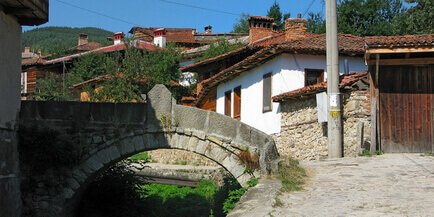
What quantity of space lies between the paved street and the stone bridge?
6.27ft

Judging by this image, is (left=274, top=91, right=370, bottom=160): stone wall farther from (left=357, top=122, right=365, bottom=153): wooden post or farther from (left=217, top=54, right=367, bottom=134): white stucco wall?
(left=217, top=54, right=367, bottom=134): white stucco wall

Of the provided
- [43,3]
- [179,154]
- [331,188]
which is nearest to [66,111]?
[43,3]

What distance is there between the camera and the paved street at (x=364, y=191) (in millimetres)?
7832

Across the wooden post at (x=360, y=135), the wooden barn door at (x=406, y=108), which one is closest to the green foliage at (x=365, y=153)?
the wooden post at (x=360, y=135)

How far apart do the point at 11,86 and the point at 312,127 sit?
30.2ft

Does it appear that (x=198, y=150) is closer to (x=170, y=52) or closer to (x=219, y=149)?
(x=219, y=149)

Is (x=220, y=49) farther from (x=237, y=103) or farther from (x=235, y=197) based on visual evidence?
(x=235, y=197)

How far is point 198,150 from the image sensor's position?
1173 centimetres

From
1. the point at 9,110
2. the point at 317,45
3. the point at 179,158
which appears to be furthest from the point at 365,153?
the point at 179,158

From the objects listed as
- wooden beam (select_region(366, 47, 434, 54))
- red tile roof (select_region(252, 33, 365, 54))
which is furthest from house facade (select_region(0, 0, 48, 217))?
red tile roof (select_region(252, 33, 365, 54))

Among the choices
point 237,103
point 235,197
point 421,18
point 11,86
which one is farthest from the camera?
point 421,18

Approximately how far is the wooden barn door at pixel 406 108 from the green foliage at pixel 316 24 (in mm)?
27724

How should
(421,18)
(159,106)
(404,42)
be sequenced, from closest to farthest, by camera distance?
(159,106), (404,42), (421,18)

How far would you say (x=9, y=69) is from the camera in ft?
33.3
